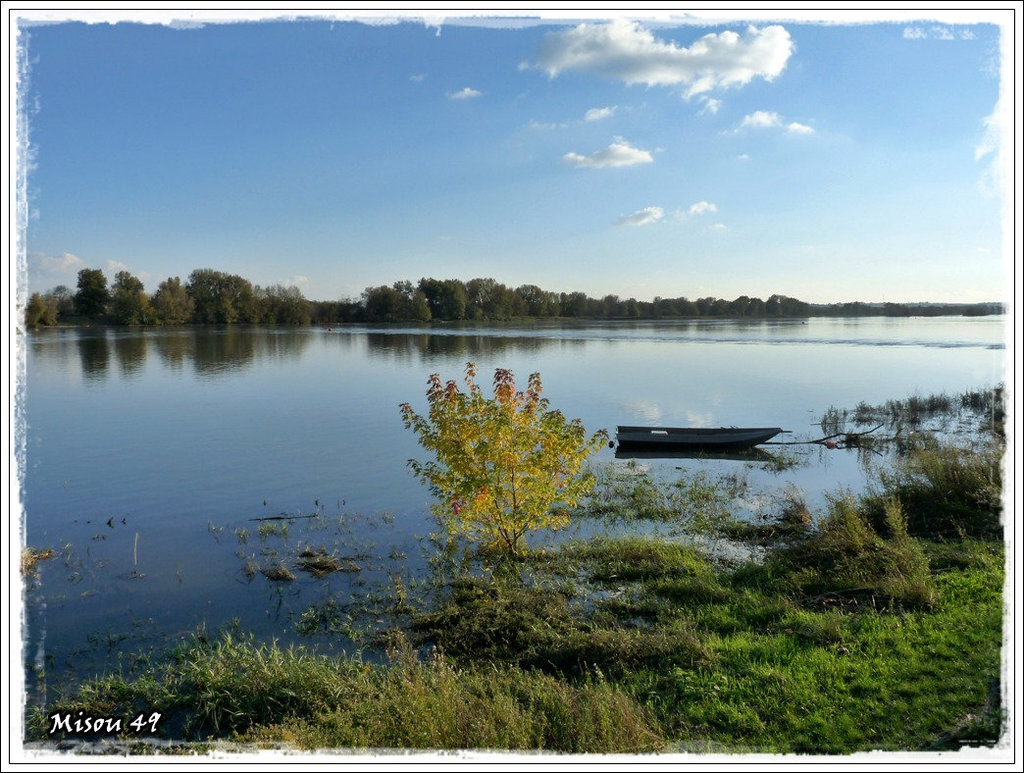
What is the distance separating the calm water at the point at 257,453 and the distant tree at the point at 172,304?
55.0 m

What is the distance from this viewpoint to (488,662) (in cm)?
983

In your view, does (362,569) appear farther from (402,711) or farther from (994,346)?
(994,346)

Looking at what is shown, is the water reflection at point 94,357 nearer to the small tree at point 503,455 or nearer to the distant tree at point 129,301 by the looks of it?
the distant tree at point 129,301

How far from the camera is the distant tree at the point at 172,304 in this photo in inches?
4793

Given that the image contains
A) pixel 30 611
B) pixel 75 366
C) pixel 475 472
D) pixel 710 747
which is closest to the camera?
pixel 710 747

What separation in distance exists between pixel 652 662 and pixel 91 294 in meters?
122

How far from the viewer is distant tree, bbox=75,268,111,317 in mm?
106812

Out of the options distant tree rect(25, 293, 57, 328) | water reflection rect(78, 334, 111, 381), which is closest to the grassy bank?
water reflection rect(78, 334, 111, 381)

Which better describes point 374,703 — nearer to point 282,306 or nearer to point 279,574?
point 279,574

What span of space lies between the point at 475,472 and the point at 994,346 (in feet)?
258

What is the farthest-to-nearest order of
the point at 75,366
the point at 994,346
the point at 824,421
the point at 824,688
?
the point at 994,346 → the point at 75,366 → the point at 824,421 → the point at 824,688

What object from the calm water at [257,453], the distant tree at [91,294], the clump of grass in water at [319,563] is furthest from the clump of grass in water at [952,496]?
the distant tree at [91,294]

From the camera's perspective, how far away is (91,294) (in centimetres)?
10925

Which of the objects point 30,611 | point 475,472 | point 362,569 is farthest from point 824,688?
point 30,611
